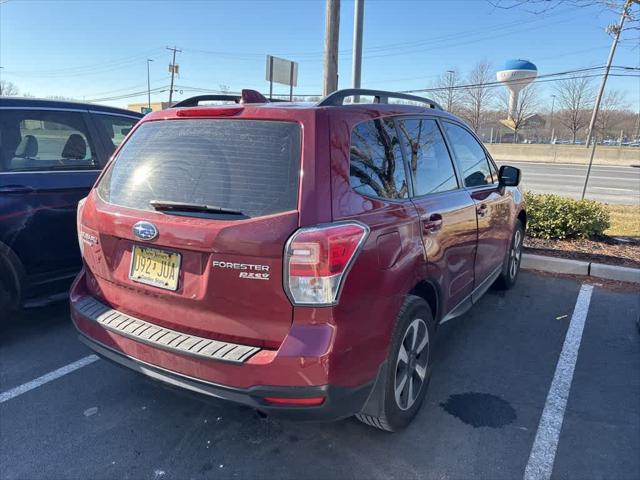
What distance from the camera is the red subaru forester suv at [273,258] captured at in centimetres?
207

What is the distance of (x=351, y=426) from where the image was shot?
281 cm

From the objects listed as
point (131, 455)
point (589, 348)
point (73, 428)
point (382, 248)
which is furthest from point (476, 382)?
point (73, 428)

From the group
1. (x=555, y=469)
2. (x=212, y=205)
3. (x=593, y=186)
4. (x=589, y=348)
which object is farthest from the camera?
(x=593, y=186)

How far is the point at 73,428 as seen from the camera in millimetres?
2777

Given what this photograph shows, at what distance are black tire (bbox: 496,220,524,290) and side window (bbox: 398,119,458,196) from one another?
1.86 m

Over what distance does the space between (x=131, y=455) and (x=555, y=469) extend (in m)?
2.26

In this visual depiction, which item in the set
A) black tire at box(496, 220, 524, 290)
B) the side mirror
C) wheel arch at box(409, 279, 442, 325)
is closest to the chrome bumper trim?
wheel arch at box(409, 279, 442, 325)

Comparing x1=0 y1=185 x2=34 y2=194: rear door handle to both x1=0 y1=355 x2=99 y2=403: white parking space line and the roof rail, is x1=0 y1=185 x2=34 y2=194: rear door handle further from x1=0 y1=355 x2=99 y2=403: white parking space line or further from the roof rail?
the roof rail

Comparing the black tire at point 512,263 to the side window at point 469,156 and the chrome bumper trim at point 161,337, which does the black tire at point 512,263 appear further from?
the chrome bumper trim at point 161,337

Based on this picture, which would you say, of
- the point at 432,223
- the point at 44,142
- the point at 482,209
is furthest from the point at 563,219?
the point at 44,142

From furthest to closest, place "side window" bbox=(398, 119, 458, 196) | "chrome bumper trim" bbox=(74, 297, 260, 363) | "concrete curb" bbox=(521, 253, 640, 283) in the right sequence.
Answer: "concrete curb" bbox=(521, 253, 640, 283)
"side window" bbox=(398, 119, 458, 196)
"chrome bumper trim" bbox=(74, 297, 260, 363)

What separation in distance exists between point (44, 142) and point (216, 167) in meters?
2.65

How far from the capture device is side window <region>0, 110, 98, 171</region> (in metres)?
3.82

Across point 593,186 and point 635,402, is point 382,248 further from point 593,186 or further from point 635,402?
point 593,186
